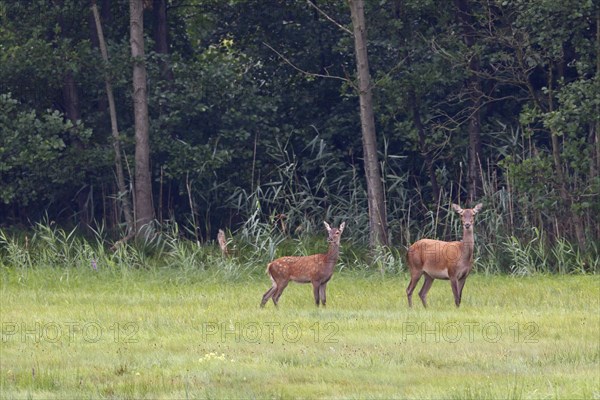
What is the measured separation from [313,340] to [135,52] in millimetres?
11607

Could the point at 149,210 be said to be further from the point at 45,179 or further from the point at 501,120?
the point at 501,120

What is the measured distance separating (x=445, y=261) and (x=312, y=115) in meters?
11.2

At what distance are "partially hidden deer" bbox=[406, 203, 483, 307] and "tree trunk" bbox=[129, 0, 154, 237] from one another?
8124mm

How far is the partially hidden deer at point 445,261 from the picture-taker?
16.0 metres

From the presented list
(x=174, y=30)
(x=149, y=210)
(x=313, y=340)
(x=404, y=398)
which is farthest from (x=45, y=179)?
(x=404, y=398)

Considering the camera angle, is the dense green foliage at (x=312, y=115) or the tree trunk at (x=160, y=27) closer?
the dense green foliage at (x=312, y=115)

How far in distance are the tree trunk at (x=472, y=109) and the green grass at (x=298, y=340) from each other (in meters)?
5.33

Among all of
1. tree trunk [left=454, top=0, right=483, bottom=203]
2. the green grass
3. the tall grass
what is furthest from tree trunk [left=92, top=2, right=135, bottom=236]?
tree trunk [left=454, top=0, right=483, bottom=203]

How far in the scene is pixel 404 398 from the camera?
32.9 feet

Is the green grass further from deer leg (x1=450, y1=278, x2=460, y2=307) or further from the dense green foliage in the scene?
the dense green foliage

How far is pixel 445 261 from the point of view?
1612cm

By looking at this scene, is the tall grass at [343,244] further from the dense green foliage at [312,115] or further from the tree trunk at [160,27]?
the tree trunk at [160,27]

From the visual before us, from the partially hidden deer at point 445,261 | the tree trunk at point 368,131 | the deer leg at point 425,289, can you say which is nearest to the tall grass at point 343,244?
the tree trunk at point 368,131

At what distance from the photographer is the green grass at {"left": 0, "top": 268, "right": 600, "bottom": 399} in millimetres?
10734
